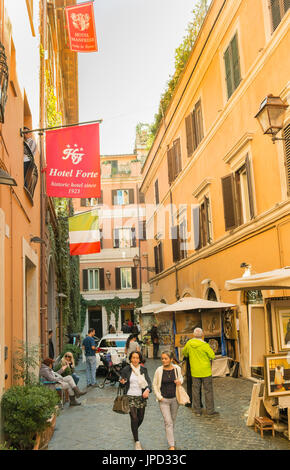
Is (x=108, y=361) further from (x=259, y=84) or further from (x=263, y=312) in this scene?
(x=259, y=84)

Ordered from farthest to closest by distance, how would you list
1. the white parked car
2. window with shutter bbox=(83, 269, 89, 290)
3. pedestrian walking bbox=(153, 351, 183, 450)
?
1. window with shutter bbox=(83, 269, 89, 290)
2. the white parked car
3. pedestrian walking bbox=(153, 351, 183, 450)

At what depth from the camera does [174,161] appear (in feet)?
73.4

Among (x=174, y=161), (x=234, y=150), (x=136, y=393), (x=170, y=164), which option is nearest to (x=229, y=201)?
(x=234, y=150)

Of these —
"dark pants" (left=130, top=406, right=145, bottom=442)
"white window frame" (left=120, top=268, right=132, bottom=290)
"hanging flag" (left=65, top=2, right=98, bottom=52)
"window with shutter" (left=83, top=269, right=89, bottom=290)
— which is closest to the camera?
"dark pants" (left=130, top=406, right=145, bottom=442)

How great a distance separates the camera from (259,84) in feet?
39.1

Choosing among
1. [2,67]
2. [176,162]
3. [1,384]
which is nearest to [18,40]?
[2,67]

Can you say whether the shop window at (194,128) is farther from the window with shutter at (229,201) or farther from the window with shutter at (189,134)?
the window with shutter at (229,201)

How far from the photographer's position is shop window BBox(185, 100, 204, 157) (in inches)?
704

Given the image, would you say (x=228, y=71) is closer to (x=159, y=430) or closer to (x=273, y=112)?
(x=273, y=112)

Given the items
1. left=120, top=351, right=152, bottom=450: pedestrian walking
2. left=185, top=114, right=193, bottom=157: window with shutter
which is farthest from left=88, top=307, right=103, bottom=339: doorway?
left=120, top=351, right=152, bottom=450: pedestrian walking

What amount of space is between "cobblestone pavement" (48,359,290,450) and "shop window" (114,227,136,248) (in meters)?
31.0

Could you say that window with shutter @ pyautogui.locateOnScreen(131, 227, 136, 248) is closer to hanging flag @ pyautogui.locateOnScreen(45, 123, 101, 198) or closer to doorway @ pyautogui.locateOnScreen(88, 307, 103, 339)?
doorway @ pyautogui.locateOnScreen(88, 307, 103, 339)

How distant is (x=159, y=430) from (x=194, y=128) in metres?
12.9
